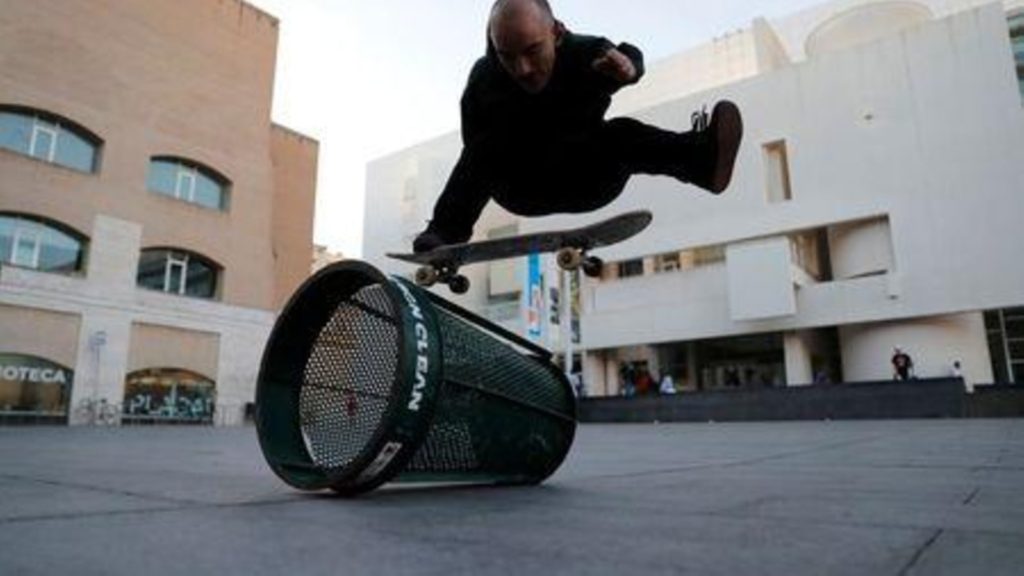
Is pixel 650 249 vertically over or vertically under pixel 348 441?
over

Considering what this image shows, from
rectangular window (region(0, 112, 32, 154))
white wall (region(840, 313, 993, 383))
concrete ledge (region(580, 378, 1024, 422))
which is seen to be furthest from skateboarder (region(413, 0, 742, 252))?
white wall (region(840, 313, 993, 383))

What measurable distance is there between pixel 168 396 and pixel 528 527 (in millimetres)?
28734

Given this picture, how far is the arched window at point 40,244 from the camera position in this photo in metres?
24.0

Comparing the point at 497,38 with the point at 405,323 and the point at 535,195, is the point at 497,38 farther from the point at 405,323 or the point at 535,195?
the point at 405,323

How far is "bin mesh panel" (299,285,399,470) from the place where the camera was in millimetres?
3465

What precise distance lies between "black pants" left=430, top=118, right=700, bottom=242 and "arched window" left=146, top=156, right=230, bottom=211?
2739cm

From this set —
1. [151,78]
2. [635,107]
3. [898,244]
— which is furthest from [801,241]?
[151,78]

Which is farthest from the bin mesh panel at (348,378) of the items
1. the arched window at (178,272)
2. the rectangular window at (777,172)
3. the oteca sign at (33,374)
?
the rectangular window at (777,172)

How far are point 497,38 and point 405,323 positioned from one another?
4.85 feet

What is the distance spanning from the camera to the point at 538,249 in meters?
4.81

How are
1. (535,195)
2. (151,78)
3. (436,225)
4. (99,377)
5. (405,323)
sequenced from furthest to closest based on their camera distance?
(151,78), (99,377), (436,225), (535,195), (405,323)

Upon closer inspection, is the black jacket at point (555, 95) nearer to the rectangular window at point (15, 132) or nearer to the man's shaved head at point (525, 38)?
the man's shaved head at point (525, 38)

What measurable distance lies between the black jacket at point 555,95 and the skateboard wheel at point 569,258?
2.63 feet

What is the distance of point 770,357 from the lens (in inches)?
1465
